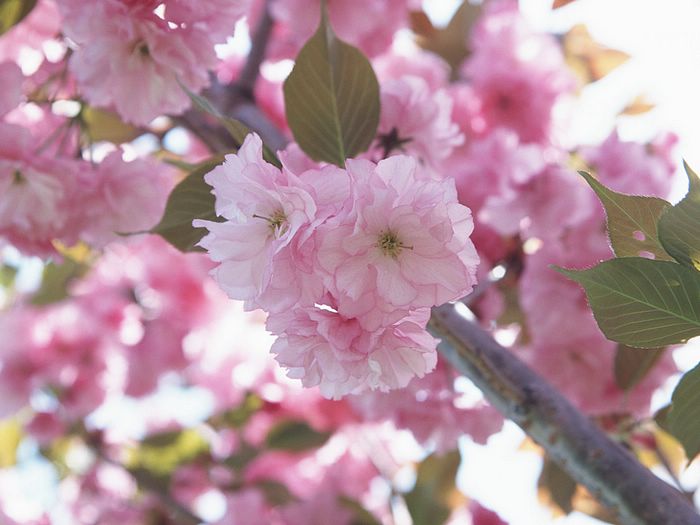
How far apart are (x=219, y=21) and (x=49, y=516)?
6.93 ft

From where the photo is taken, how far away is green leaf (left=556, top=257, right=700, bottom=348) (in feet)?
2.19

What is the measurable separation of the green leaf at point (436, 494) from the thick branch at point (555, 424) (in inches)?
30.1

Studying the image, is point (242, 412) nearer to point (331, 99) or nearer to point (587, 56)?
point (587, 56)

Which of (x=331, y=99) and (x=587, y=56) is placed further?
(x=587, y=56)

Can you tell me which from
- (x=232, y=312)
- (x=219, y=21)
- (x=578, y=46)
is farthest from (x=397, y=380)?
(x=232, y=312)

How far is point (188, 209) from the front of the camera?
82 cm

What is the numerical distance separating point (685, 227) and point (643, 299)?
7cm

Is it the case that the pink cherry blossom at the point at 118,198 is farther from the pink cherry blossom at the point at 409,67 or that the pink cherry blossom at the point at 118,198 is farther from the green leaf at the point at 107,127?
the pink cherry blossom at the point at 409,67

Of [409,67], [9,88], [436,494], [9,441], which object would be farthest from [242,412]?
[9,88]

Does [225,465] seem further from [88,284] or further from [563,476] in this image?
[563,476]

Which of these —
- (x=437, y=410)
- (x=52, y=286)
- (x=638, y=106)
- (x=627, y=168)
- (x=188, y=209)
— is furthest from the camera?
(x=52, y=286)

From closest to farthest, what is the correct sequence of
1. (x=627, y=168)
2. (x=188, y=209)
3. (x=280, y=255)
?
(x=280, y=255), (x=188, y=209), (x=627, y=168)

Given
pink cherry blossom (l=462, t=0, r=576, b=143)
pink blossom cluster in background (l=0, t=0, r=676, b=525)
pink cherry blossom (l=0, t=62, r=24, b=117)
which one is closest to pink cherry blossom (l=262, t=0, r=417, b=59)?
pink blossom cluster in background (l=0, t=0, r=676, b=525)

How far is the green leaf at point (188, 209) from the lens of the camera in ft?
2.62
